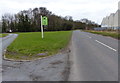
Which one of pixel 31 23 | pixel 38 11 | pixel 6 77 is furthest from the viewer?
pixel 38 11

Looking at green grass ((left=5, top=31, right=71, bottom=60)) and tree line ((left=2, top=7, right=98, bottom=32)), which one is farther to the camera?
tree line ((left=2, top=7, right=98, bottom=32))

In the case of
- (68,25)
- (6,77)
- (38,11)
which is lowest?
(6,77)

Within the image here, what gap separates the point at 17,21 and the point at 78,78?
Result: 82.1m

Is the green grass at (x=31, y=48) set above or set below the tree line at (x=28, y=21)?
below

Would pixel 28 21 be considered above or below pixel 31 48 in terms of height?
above

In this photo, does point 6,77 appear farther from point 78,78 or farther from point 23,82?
point 78,78

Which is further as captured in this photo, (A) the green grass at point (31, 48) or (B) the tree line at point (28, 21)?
(B) the tree line at point (28, 21)

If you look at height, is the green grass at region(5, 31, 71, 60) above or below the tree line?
below

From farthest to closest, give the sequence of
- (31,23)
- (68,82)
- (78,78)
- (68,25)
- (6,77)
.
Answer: (68,25) → (31,23) → (6,77) → (78,78) → (68,82)

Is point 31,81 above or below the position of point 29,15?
below

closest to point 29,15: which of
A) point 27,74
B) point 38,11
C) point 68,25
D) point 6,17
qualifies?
point 38,11

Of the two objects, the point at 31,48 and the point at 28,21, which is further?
the point at 28,21

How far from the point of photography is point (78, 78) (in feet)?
16.8

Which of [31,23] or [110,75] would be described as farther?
Answer: [31,23]
